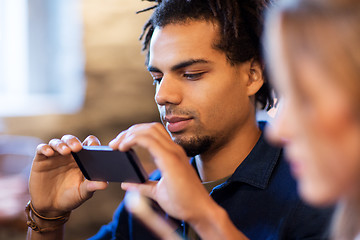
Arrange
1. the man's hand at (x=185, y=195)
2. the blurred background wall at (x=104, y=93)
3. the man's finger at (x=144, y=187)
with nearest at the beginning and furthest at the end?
the man's hand at (x=185, y=195) < the man's finger at (x=144, y=187) < the blurred background wall at (x=104, y=93)

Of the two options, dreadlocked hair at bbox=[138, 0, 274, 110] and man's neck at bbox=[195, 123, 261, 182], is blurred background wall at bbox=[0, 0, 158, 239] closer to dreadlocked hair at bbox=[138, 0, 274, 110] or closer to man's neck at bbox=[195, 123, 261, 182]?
dreadlocked hair at bbox=[138, 0, 274, 110]

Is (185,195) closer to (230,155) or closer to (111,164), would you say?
(111,164)

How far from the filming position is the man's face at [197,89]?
124cm

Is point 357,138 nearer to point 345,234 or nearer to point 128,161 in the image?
point 345,234

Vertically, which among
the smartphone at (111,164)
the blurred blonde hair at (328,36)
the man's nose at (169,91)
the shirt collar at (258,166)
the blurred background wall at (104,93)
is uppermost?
the blurred blonde hair at (328,36)

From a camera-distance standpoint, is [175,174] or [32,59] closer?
[175,174]

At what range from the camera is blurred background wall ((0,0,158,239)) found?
113 inches

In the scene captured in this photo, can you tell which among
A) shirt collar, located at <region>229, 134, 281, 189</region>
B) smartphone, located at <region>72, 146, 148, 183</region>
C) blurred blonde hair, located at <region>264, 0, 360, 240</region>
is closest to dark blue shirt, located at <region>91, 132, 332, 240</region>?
shirt collar, located at <region>229, 134, 281, 189</region>

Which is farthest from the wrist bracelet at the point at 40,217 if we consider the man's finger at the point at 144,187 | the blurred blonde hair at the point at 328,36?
the blurred blonde hair at the point at 328,36

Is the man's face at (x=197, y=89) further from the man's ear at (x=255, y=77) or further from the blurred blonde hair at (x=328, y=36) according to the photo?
the blurred blonde hair at (x=328, y=36)

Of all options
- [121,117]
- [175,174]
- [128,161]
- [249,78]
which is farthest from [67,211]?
[121,117]

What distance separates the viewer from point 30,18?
9.78ft

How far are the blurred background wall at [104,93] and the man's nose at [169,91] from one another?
162 centimetres

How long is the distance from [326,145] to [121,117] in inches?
99.2
